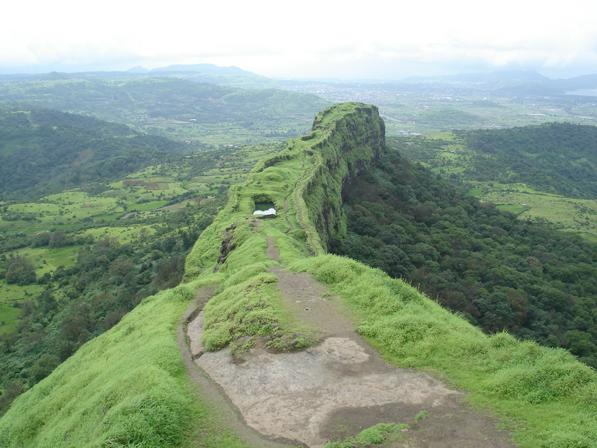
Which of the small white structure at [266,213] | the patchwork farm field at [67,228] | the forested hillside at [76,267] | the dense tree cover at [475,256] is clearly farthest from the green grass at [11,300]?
the dense tree cover at [475,256]

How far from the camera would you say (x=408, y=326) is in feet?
78.1

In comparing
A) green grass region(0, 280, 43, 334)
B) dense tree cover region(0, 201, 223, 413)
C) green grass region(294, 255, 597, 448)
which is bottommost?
green grass region(0, 280, 43, 334)

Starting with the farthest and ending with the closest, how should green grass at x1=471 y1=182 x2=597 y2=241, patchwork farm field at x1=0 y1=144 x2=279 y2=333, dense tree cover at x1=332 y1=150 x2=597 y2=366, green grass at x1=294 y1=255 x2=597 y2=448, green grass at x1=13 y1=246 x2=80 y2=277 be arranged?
green grass at x1=471 y1=182 x2=597 y2=241 → green grass at x1=13 y1=246 x2=80 y2=277 → patchwork farm field at x1=0 y1=144 x2=279 y2=333 → dense tree cover at x1=332 y1=150 x2=597 y2=366 → green grass at x1=294 y1=255 x2=597 y2=448

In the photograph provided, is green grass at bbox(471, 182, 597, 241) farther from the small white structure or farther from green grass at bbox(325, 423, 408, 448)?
green grass at bbox(325, 423, 408, 448)

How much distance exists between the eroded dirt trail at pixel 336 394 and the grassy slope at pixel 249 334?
1.03 meters

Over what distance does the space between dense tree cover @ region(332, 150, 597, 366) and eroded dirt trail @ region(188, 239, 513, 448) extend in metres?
34.7

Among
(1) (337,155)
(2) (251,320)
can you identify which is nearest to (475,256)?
(1) (337,155)

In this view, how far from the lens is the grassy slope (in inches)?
703

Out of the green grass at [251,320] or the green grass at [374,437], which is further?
the green grass at [251,320]

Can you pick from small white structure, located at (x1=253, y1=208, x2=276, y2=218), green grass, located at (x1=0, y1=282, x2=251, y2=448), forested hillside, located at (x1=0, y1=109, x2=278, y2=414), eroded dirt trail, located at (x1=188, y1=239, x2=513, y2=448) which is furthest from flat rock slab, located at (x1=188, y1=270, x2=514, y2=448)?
forested hillside, located at (x1=0, y1=109, x2=278, y2=414)

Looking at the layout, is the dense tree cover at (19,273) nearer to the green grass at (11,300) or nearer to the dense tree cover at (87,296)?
the green grass at (11,300)

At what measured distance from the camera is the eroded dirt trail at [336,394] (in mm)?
17359

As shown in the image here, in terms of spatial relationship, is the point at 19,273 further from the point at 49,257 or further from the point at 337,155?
the point at 337,155

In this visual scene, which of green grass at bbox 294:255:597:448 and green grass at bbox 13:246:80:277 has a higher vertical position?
green grass at bbox 294:255:597:448
